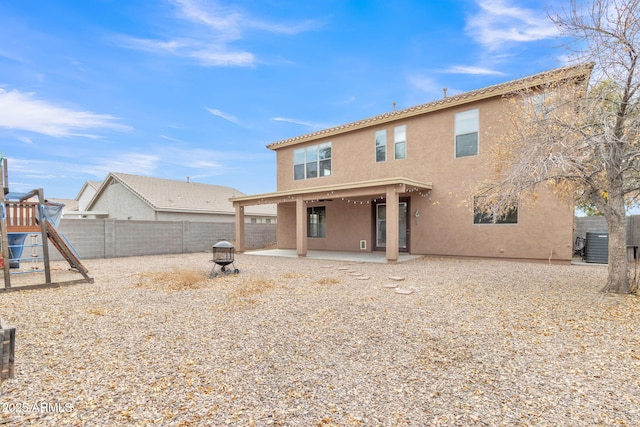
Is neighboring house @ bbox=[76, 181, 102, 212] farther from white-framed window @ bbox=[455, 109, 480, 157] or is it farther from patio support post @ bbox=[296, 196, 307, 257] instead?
white-framed window @ bbox=[455, 109, 480, 157]

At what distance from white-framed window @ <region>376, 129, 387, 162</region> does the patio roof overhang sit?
2.10m

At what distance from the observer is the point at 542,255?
31.9 feet

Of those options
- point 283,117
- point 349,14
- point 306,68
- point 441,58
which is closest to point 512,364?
point 349,14

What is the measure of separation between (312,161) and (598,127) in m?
10.8

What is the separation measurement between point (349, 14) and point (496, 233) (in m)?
9.18

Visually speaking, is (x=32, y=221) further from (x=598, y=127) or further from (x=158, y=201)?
(x=598, y=127)

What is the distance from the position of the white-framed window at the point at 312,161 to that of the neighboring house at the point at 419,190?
49 mm

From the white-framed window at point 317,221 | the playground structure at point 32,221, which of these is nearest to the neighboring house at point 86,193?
the playground structure at point 32,221

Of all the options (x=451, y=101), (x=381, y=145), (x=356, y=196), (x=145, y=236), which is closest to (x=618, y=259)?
(x=451, y=101)

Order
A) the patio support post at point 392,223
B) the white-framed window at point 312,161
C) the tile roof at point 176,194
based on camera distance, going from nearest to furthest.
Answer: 1. the patio support post at point 392,223
2. the white-framed window at point 312,161
3. the tile roof at point 176,194

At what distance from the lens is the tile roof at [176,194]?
1884 cm

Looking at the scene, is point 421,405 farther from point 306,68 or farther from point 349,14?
point 306,68

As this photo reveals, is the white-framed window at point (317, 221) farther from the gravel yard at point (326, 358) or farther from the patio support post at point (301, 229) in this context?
the gravel yard at point (326, 358)

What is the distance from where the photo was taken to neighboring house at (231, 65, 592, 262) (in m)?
9.88
